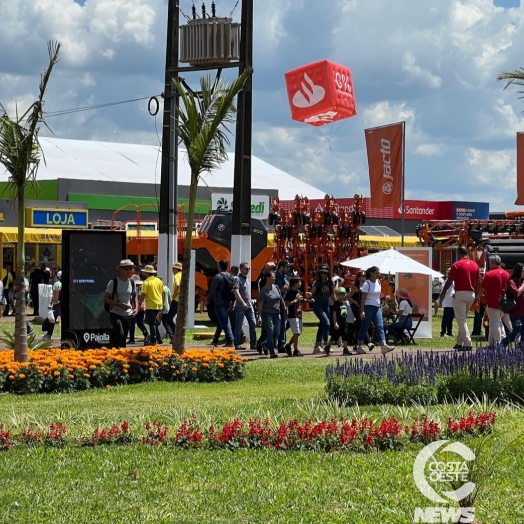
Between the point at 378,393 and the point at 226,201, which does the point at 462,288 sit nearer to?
the point at 378,393

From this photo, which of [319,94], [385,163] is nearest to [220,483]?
[319,94]

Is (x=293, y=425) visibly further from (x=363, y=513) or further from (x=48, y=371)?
(x=48, y=371)

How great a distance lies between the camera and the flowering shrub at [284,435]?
31.2ft

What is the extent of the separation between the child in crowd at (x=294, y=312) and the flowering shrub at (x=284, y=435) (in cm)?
1057

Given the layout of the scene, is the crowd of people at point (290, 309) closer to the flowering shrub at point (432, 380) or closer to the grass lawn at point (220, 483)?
the flowering shrub at point (432, 380)

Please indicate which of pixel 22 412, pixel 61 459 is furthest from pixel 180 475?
pixel 22 412

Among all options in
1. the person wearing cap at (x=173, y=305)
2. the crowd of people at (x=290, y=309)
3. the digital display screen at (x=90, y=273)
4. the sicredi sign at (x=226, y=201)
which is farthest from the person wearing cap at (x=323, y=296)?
the sicredi sign at (x=226, y=201)

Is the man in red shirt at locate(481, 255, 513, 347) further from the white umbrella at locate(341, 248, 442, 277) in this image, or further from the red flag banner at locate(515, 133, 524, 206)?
the red flag banner at locate(515, 133, 524, 206)

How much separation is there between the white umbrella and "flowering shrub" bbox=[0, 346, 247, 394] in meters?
7.65

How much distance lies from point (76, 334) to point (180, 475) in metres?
11.3

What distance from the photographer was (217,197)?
136ft

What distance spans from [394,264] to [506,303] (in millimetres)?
4875

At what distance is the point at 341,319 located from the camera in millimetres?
21641

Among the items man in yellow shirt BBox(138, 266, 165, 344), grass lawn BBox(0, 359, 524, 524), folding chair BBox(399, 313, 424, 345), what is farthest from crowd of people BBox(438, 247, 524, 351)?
grass lawn BBox(0, 359, 524, 524)
